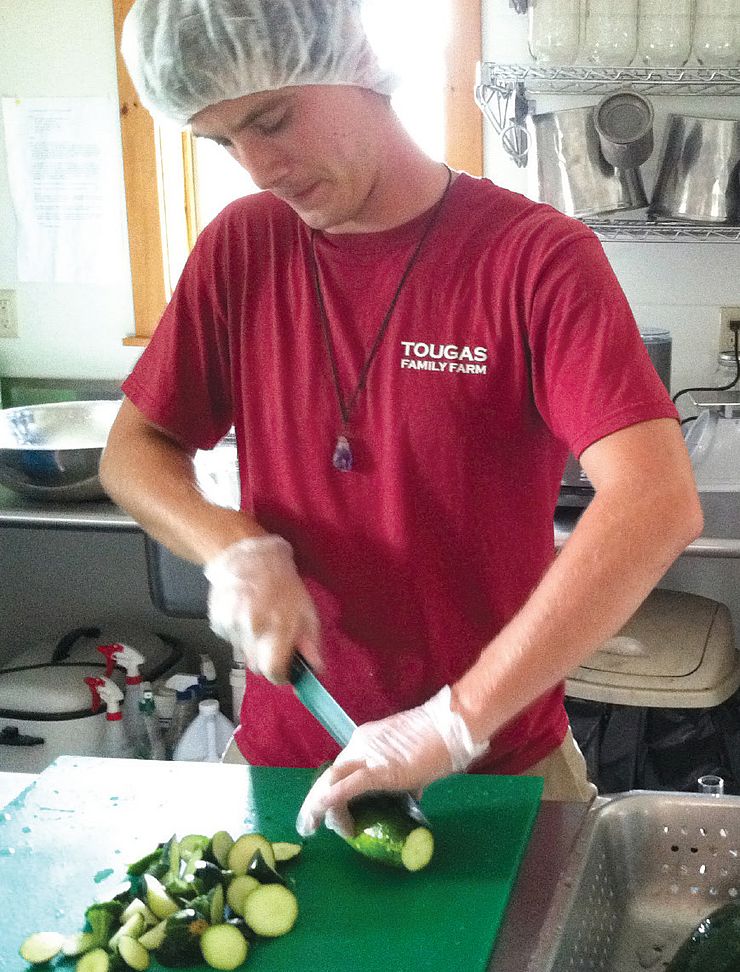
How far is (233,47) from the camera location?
1032 millimetres

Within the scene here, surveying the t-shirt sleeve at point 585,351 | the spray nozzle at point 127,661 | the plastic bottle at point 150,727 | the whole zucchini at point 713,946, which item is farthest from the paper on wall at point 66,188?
the whole zucchini at point 713,946

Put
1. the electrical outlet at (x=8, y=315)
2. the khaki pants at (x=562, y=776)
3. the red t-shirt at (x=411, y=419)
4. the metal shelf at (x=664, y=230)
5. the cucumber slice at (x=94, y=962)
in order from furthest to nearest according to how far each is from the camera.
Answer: the electrical outlet at (x=8, y=315)
the metal shelf at (x=664, y=230)
the khaki pants at (x=562, y=776)
the red t-shirt at (x=411, y=419)
the cucumber slice at (x=94, y=962)

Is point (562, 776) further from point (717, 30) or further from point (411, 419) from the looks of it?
point (717, 30)

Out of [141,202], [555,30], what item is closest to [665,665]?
[555,30]

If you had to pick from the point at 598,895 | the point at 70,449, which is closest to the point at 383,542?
the point at 598,895

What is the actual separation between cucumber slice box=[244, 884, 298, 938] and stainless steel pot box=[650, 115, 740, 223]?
1.66 m

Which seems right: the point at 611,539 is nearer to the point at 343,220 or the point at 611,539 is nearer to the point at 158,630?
the point at 343,220

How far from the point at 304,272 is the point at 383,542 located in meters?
0.31

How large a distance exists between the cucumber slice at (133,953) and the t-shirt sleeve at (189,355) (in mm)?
592

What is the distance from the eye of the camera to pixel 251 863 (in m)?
0.99

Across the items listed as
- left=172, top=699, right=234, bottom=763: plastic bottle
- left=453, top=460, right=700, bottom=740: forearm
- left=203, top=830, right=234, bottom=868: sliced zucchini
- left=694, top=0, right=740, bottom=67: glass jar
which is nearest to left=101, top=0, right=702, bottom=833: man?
left=453, top=460, right=700, bottom=740: forearm

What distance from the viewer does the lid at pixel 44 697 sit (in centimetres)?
246

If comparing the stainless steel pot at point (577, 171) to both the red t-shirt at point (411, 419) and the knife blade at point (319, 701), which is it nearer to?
the red t-shirt at point (411, 419)

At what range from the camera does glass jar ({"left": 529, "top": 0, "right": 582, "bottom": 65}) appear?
→ 2.03 metres
